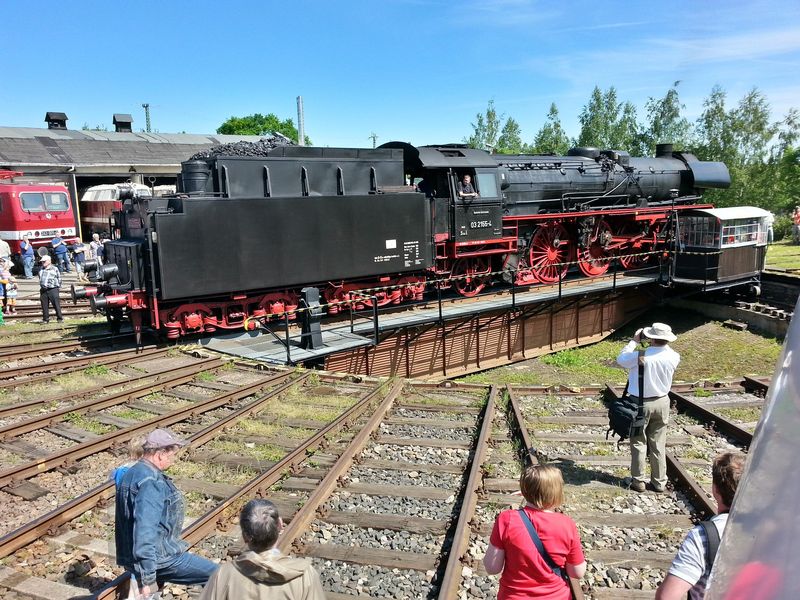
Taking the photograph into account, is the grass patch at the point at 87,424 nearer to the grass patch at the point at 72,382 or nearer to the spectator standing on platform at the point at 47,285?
the grass patch at the point at 72,382

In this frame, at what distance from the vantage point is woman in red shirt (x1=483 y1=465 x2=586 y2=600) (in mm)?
2871

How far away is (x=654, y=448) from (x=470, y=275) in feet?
29.5

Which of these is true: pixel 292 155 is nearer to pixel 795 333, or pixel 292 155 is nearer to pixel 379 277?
pixel 379 277

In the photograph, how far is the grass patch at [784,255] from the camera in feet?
68.2

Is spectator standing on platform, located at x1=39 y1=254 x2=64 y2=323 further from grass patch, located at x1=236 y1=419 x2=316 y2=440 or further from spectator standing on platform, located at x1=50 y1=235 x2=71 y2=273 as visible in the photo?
spectator standing on platform, located at x1=50 y1=235 x2=71 y2=273

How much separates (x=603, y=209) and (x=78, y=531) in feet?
48.7

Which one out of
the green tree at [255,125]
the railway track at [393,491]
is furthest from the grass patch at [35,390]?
the green tree at [255,125]

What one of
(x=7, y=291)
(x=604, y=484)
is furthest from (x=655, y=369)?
(x=7, y=291)

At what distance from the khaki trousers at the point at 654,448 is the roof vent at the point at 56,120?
36078 millimetres

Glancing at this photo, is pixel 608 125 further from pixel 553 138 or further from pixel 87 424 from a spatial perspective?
pixel 87 424

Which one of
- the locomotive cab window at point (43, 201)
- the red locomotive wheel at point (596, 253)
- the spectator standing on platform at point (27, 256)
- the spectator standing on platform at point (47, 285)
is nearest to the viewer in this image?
the spectator standing on platform at point (47, 285)

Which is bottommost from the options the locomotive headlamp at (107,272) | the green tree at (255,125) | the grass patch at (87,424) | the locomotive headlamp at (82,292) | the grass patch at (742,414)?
the grass patch at (742,414)

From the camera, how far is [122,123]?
3569 cm

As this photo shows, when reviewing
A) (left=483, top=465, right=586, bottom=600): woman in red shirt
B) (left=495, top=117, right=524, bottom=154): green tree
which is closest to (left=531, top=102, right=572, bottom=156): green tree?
(left=495, top=117, right=524, bottom=154): green tree
